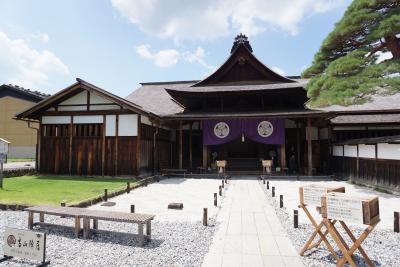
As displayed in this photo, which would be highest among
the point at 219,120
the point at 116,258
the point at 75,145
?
the point at 219,120

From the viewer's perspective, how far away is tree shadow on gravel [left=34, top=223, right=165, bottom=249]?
18.7 ft

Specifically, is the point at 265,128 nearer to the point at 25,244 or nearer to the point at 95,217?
the point at 95,217

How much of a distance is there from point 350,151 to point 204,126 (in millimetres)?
9112

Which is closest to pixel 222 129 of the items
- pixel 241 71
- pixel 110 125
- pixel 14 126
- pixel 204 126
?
pixel 204 126

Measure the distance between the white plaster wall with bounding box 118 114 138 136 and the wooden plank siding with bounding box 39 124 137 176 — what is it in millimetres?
294

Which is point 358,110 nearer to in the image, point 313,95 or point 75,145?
point 313,95

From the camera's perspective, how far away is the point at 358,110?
61.8 feet

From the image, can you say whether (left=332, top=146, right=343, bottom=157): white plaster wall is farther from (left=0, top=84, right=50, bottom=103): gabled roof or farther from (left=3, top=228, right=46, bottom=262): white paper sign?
(left=0, top=84, right=50, bottom=103): gabled roof

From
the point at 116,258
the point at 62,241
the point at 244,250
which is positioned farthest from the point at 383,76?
the point at 62,241

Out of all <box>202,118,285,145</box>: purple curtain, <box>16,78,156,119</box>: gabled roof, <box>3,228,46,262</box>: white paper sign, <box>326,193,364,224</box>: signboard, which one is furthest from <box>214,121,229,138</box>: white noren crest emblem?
<box>3,228,46,262</box>: white paper sign

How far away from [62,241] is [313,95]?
1259 centimetres

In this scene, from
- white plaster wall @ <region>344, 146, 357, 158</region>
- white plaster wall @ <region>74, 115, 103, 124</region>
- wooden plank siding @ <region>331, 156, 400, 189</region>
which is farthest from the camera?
white plaster wall @ <region>74, 115, 103, 124</region>

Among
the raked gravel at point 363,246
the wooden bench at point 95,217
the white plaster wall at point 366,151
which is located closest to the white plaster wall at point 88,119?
the wooden bench at point 95,217

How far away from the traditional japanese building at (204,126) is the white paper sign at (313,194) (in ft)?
37.6
